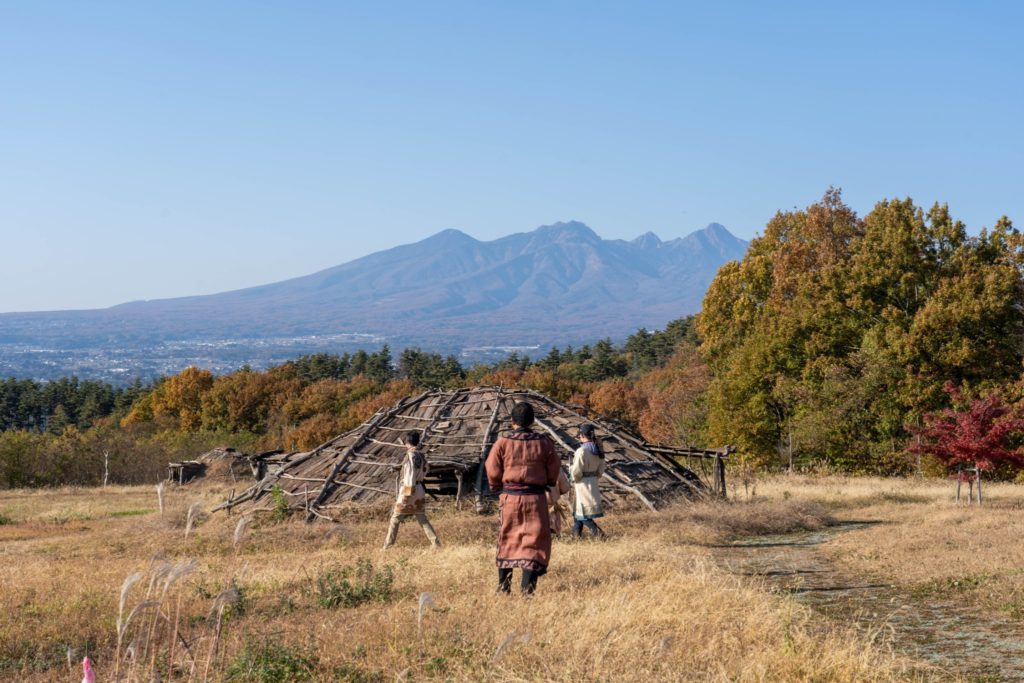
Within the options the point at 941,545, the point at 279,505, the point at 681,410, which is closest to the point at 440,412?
the point at 279,505

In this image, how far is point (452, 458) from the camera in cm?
2075

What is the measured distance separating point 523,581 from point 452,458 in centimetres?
1211

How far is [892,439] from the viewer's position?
120 feet

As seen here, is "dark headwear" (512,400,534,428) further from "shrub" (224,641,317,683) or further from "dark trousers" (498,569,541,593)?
"shrub" (224,641,317,683)

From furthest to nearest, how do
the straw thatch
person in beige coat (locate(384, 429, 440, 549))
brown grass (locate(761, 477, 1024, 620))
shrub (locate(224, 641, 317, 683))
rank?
the straw thatch → person in beige coat (locate(384, 429, 440, 549)) → brown grass (locate(761, 477, 1024, 620)) → shrub (locate(224, 641, 317, 683))

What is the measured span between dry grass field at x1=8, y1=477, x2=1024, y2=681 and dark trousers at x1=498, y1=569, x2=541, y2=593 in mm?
156

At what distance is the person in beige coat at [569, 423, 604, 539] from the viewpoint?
42.7 feet

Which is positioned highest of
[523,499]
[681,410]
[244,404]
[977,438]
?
[523,499]

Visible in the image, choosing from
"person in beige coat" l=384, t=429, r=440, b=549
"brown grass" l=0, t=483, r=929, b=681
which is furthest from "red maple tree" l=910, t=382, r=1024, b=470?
"person in beige coat" l=384, t=429, r=440, b=549

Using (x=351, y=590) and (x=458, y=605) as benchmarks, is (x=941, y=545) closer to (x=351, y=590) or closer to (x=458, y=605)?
(x=458, y=605)

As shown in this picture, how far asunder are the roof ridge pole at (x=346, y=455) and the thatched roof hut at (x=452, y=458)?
2cm

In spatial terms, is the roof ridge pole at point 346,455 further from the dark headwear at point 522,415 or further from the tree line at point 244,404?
the tree line at point 244,404

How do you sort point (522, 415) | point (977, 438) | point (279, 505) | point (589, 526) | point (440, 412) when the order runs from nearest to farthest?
point (522, 415), point (589, 526), point (977, 438), point (279, 505), point (440, 412)

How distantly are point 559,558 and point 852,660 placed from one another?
5338mm
